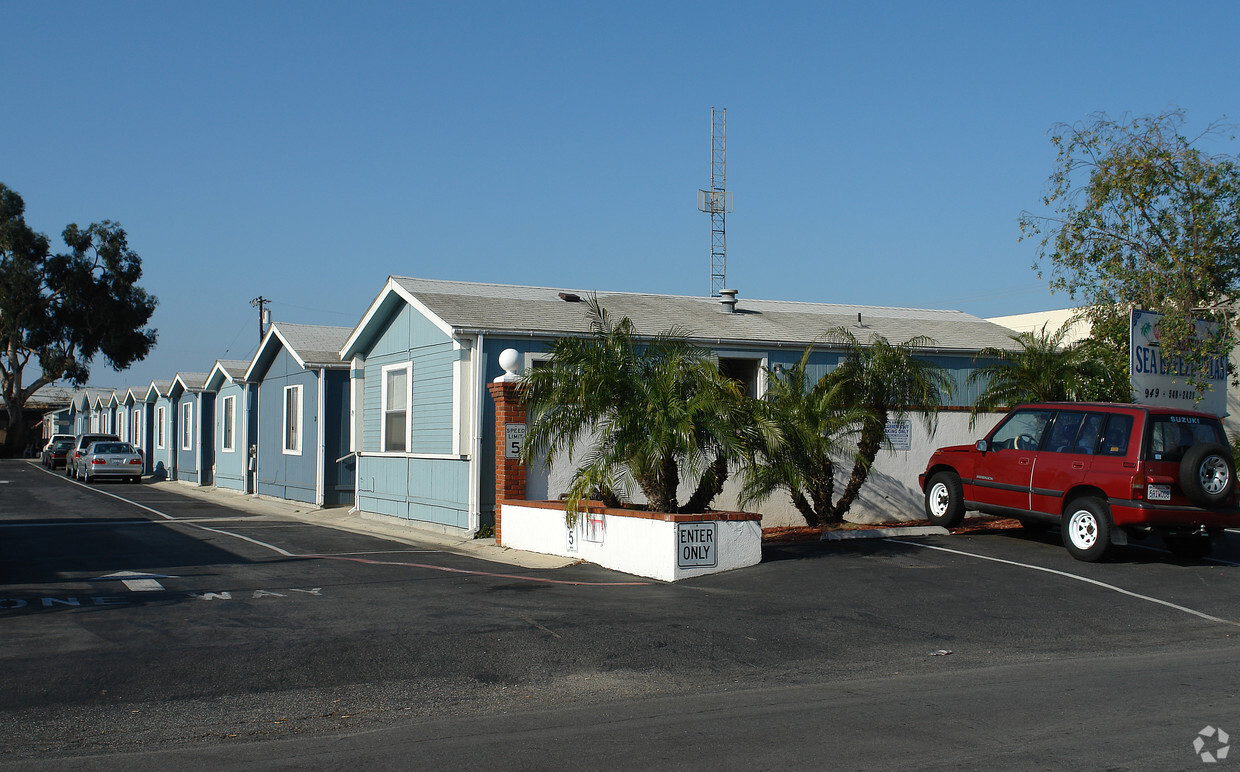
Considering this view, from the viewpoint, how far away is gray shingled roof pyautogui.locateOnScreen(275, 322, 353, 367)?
2184 centimetres

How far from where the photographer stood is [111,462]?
35.8m

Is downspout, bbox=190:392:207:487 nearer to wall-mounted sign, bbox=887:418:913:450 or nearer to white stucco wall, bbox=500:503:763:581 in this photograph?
white stucco wall, bbox=500:503:763:581

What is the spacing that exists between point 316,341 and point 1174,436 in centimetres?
1825

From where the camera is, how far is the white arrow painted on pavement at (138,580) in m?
10.7

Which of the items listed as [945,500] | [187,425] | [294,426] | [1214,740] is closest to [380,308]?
[294,426]

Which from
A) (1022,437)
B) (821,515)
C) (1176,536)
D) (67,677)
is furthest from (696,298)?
(67,677)

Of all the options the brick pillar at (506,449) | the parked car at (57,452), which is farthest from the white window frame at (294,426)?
the parked car at (57,452)

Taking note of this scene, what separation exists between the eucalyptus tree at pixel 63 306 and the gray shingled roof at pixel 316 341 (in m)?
43.6

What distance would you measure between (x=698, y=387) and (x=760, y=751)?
7.09 meters

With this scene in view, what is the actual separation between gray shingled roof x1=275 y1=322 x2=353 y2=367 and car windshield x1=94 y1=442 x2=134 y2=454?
579 inches

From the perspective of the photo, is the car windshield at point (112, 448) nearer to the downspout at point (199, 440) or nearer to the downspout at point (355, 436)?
the downspout at point (199, 440)

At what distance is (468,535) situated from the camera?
620 inches

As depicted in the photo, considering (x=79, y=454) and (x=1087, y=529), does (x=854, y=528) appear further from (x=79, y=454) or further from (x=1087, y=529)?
(x=79, y=454)

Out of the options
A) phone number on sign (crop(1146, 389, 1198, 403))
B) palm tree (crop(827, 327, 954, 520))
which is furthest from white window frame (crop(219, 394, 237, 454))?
phone number on sign (crop(1146, 389, 1198, 403))
